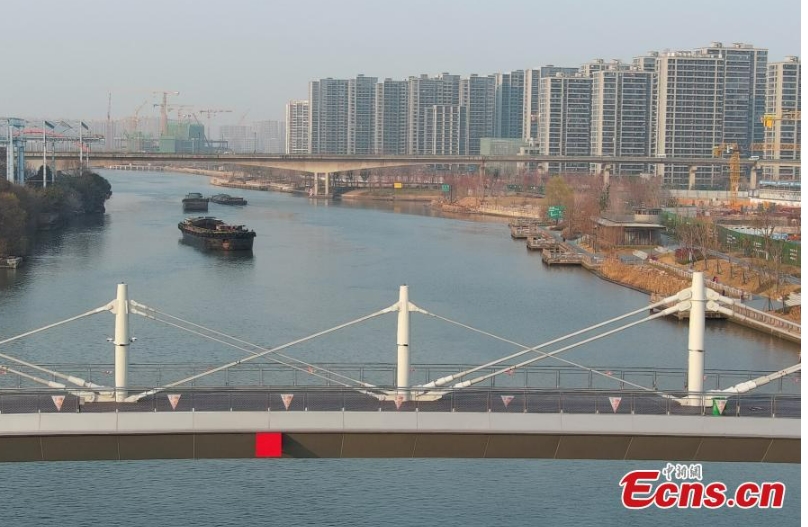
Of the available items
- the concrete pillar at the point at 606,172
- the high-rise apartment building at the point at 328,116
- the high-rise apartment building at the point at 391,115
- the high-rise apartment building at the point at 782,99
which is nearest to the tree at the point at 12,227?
the concrete pillar at the point at 606,172

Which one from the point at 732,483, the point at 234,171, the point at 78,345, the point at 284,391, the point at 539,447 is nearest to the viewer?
the point at 539,447

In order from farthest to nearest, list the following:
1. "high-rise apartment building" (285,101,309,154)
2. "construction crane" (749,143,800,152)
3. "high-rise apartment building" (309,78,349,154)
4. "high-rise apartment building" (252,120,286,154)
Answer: "high-rise apartment building" (252,120,286,154)
"high-rise apartment building" (285,101,309,154)
"high-rise apartment building" (309,78,349,154)
"construction crane" (749,143,800,152)

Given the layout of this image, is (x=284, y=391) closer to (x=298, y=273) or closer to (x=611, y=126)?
(x=298, y=273)

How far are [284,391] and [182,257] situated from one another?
13.6 meters

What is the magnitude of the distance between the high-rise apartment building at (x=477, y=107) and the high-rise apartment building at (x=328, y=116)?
6678mm

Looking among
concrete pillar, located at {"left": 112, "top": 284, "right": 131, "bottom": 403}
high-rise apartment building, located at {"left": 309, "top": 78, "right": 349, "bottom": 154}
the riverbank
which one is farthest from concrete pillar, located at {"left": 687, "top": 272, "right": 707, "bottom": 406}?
high-rise apartment building, located at {"left": 309, "top": 78, "right": 349, "bottom": 154}

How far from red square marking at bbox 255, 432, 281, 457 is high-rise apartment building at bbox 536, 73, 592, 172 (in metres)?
43.5

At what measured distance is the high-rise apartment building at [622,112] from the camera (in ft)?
153

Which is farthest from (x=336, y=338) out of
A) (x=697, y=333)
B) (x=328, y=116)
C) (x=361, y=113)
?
(x=328, y=116)

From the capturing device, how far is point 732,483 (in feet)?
24.0

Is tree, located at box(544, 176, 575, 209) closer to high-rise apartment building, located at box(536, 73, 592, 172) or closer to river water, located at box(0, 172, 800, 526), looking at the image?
river water, located at box(0, 172, 800, 526)

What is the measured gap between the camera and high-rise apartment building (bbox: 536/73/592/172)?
4850 centimetres

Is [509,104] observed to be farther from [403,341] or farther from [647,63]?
[403,341]

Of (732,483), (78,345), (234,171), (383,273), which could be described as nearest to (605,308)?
(383,273)
